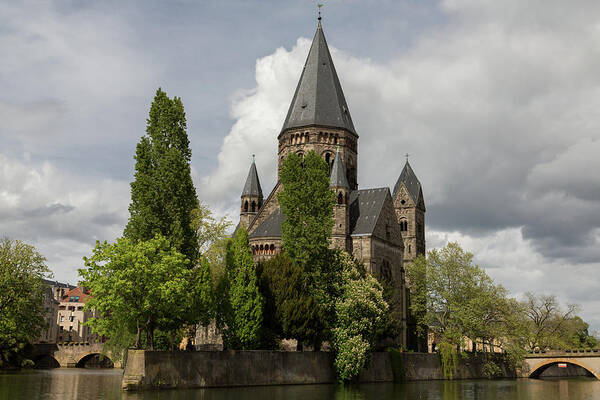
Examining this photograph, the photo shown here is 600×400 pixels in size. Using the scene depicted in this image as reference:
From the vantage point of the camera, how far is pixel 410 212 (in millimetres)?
98938

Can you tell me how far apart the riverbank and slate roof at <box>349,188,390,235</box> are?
15.1 meters

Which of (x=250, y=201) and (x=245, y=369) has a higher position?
(x=250, y=201)

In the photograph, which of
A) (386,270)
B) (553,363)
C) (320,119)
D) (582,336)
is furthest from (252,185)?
(582,336)

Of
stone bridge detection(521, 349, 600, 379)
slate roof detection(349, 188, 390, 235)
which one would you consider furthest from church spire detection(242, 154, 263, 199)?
stone bridge detection(521, 349, 600, 379)

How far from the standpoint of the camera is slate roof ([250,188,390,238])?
67381 mm

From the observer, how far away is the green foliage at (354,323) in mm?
46594

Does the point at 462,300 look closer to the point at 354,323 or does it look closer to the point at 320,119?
the point at 354,323

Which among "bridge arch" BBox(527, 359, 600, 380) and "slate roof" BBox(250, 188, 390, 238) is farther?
"bridge arch" BBox(527, 359, 600, 380)

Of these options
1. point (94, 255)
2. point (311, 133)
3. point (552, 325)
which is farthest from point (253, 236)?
point (552, 325)

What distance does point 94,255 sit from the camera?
37031 mm

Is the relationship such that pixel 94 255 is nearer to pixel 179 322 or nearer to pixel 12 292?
pixel 179 322

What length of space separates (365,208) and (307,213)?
22.0 metres

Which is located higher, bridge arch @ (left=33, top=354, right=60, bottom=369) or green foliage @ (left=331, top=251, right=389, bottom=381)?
green foliage @ (left=331, top=251, right=389, bottom=381)

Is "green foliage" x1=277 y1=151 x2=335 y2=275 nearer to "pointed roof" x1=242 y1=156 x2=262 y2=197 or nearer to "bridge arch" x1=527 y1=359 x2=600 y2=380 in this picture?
"pointed roof" x1=242 y1=156 x2=262 y2=197
